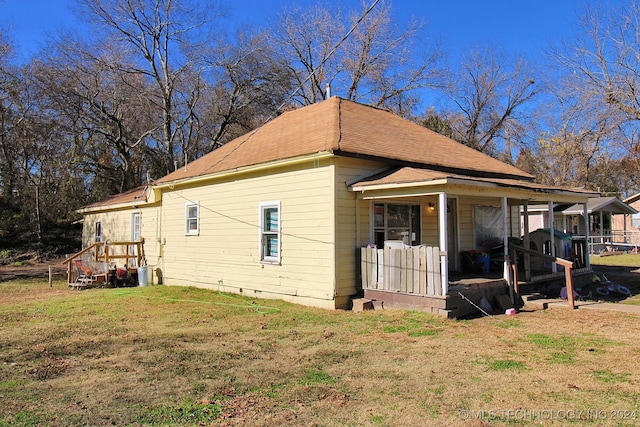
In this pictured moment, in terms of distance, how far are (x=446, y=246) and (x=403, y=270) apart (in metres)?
1.04

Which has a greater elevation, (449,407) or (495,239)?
(495,239)

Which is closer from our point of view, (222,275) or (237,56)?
(222,275)

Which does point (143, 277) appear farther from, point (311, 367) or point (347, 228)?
point (311, 367)

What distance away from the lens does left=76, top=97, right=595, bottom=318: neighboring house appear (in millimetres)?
9773

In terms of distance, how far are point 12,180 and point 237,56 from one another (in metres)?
15.7

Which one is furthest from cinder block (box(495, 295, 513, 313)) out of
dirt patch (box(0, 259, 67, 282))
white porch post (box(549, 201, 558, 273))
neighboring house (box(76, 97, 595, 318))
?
dirt patch (box(0, 259, 67, 282))

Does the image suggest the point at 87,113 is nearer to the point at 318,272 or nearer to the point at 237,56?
the point at 237,56

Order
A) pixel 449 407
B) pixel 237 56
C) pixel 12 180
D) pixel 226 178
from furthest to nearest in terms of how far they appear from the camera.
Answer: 1. pixel 237 56
2. pixel 12 180
3. pixel 226 178
4. pixel 449 407

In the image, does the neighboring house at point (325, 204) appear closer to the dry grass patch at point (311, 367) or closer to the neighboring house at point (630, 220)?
the dry grass patch at point (311, 367)

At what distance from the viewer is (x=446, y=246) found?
28.5 feet

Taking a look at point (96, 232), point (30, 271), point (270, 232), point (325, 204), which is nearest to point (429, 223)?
point (325, 204)

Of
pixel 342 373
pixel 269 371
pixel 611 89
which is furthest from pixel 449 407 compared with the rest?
pixel 611 89

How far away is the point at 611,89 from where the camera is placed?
66.0ft

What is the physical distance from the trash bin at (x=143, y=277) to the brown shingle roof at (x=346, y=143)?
2.99 m
